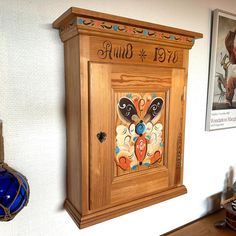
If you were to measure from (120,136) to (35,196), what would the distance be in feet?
1.37

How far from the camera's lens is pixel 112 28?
673 millimetres

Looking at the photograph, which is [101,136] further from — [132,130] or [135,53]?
[135,53]

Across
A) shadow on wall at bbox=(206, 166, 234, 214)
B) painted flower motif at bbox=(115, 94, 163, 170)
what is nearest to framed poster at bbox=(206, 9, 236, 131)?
shadow on wall at bbox=(206, 166, 234, 214)

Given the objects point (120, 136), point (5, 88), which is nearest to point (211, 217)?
point (120, 136)

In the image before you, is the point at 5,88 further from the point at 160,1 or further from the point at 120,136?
the point at 160,1

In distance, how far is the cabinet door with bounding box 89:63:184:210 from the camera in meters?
0.70

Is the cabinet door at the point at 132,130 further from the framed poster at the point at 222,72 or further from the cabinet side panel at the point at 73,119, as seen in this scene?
the framed poster at the point at 222,72

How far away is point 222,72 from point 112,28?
86cm

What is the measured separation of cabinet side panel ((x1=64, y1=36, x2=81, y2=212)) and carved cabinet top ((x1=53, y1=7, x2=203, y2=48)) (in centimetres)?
4

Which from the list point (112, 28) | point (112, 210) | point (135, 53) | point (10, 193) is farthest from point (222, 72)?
point (10, 193)

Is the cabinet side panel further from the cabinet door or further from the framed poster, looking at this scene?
the framed poster

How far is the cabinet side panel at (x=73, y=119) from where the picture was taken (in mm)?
699

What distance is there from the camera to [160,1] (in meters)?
1.04

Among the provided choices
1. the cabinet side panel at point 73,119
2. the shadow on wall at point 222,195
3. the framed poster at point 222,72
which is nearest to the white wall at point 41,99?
the cabinet side panel at point 73,119
